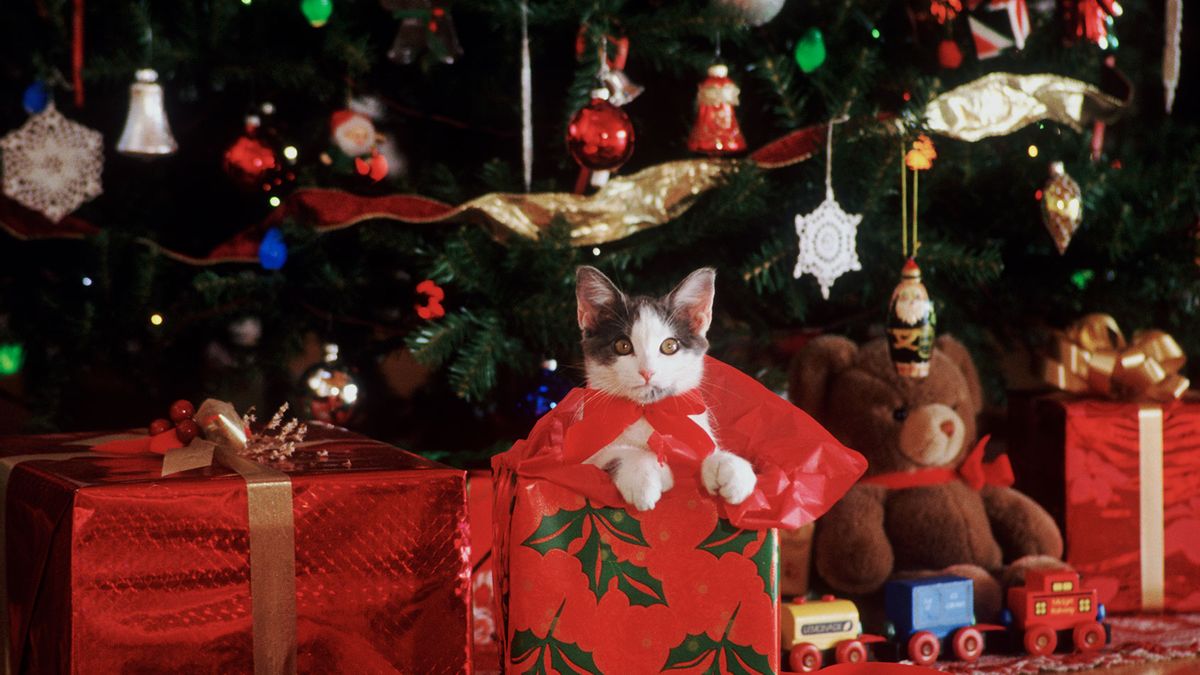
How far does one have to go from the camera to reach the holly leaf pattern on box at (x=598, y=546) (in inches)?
37.3

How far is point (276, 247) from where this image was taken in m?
1.41

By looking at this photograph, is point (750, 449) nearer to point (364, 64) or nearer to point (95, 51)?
point (364, 64)

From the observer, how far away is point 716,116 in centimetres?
138

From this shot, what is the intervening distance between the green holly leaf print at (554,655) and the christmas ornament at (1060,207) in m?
0.85

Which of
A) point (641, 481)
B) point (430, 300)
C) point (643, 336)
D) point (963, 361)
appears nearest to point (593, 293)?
point (643, 336)

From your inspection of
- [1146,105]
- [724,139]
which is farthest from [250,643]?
[1146,105]

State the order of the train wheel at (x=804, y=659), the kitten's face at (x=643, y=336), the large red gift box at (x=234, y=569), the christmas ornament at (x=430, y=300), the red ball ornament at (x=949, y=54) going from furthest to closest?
the red ball ornament at (x=949, y=54) < the christmas ornament at (x=430, y=300) < the train wheel at (x=804, y=659) < the kitten's face at (x=643, y=336) < the large red gift box at (x=234, y=569)

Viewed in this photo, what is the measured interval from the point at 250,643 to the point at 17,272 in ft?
2.69

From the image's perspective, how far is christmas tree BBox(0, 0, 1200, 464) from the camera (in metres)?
1.38

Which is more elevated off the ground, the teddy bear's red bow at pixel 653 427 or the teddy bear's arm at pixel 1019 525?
the teddy bear's red bow at pixel 653 427

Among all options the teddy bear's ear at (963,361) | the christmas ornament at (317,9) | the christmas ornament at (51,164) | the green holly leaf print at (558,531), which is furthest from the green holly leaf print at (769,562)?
the christmas ornament at (51,164)

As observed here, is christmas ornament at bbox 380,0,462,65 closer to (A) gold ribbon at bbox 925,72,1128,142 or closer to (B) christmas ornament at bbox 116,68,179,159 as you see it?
(B) christmas ornament at bbox 116,68,179,159

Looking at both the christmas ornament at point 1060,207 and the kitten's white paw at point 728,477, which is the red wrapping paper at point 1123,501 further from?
the kitten's white paw at point 728,477

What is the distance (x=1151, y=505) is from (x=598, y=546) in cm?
83
